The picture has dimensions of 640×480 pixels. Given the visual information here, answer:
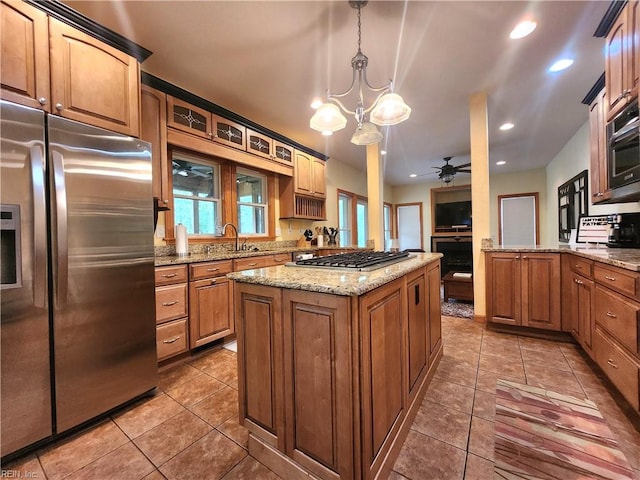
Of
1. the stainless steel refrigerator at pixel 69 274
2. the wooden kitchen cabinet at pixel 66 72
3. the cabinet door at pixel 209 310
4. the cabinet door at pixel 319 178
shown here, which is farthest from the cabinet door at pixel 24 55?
the cabinet door at pixel 319 178

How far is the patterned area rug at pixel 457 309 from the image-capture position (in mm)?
3620

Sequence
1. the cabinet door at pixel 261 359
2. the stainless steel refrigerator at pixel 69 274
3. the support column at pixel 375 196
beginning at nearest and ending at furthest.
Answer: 1. the cabinet door at pixel 261 359
2. the stainless steel refrigerator at pixel 69 274
3. the support column at pixel 375 196

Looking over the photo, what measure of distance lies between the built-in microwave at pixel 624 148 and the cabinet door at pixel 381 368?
202 centimetres

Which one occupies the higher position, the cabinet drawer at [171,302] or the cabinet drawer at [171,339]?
the cabinet drawer at [171,302]

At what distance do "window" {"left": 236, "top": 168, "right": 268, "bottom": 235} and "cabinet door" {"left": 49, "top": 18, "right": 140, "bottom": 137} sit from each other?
71.2 inches

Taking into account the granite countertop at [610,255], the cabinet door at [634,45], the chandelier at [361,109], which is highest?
the cabinet door at [634,45]

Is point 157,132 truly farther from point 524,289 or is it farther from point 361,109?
point 524,289

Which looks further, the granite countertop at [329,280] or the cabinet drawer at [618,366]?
the cabinet drawer at [618,366]

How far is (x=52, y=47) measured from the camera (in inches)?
62.4

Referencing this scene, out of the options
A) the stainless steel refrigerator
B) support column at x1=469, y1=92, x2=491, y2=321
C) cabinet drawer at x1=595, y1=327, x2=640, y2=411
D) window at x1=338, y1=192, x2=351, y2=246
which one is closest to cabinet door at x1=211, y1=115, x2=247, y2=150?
the stainless steel refrigerator

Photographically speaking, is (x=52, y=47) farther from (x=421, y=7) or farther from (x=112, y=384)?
(x=421, y=7)

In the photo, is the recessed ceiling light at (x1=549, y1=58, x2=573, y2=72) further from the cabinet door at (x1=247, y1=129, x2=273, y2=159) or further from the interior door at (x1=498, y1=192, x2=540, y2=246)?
the interior door at (x1=498, y1=192, x2=540, y2=246)

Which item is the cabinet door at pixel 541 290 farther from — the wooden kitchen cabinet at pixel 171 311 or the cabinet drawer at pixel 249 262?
the wooden kitchen cabinet at pixel 171 311

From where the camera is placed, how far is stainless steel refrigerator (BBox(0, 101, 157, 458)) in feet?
4.38
